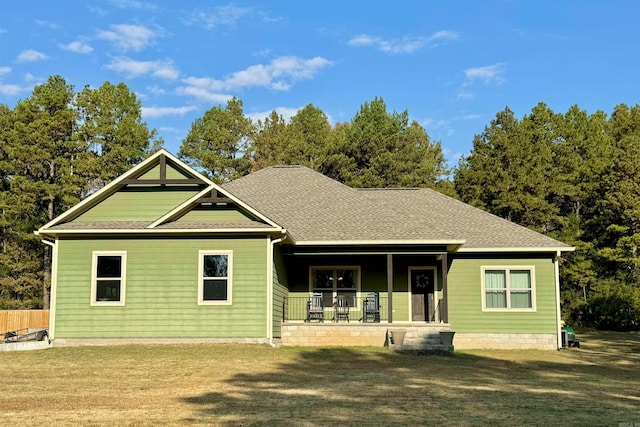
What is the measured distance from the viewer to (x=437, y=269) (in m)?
21.4

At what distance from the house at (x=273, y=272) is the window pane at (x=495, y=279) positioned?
45 mm

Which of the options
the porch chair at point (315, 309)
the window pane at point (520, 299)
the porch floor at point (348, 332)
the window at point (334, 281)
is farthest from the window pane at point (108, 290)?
the window pane at point (520, 299)

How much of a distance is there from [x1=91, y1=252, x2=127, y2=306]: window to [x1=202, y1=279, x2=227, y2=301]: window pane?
2252mm

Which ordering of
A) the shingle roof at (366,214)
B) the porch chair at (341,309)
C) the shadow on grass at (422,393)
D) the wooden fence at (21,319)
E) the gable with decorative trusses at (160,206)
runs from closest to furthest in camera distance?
the shadow on grass at (422,393) < the gable with decorative trusses at (160,206) < the shingle roof at (366,214) < the porch chair at (341,309) < the wooden fence at (21,319)

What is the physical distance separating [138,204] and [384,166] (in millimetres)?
26435

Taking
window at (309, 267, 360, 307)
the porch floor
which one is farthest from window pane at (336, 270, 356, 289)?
the porch floor

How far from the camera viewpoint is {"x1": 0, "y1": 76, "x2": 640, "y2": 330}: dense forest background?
37.2m

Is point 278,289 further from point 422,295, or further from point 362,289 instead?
point 422,295

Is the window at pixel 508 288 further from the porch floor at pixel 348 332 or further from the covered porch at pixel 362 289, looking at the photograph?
the porch floor at pixel 348 332

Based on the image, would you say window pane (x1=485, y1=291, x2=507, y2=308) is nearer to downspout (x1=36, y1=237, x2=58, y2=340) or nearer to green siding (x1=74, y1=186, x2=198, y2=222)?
green siding (x1=74, y1=186, x2=198, y2=222)

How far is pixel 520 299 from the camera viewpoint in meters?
20.7

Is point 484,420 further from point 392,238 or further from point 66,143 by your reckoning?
point 66,143

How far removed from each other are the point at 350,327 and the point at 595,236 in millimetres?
25081

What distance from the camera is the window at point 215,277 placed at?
17.8 metres
